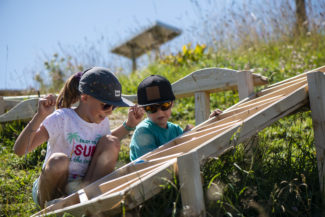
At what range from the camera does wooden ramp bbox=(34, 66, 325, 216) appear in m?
1.83

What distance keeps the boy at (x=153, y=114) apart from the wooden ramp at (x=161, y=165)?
49 cm

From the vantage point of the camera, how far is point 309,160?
8.73 feet

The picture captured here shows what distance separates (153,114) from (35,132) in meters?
1.12

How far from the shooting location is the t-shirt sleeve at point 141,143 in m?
3.07

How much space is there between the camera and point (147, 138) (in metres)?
3.12

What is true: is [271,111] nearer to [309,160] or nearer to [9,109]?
[309,160]

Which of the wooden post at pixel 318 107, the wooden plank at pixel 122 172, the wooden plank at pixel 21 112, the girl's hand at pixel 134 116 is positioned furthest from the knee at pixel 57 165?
the wooden plank at pixel 21 112

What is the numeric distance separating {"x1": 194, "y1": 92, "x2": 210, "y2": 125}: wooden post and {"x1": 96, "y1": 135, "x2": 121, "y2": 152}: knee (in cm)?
143

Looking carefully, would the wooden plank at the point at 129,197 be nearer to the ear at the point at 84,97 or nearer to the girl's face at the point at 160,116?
the ear at the point at 84,97

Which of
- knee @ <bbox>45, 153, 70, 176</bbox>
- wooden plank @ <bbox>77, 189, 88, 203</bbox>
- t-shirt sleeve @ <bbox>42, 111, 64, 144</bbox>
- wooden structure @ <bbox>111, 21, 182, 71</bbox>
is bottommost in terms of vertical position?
wooden plank @ <bbox>77, 189, 88, 203</bbox>

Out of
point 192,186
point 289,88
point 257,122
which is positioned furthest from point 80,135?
point 289,88

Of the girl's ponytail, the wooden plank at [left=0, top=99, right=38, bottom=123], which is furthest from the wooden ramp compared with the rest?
the wooden plank at [left=0, top=99, right=38, bottom=123]

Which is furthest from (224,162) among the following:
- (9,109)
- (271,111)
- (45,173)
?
(9,109)

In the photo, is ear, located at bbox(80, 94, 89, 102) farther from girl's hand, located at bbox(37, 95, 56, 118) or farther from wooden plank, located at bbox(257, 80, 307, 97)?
wooden plank, located at bbox(257, 80, 307, 97)
